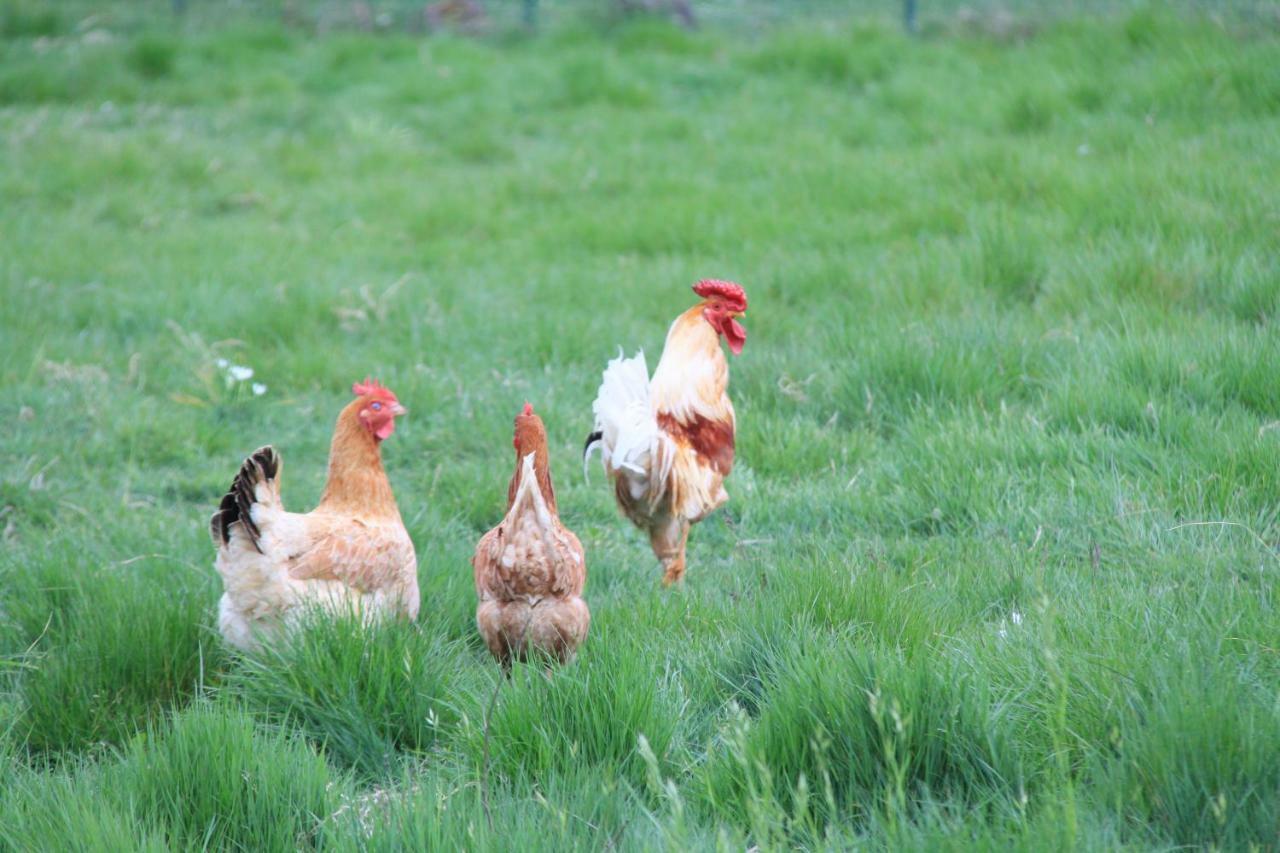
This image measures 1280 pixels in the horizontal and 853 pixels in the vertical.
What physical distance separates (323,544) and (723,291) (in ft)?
5.36

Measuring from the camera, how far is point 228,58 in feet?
38.6

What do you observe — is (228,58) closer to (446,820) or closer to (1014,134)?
(1014,134)

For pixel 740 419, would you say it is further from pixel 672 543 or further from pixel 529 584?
pixel 529 584

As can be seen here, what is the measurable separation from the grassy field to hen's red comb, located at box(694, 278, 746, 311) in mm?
821

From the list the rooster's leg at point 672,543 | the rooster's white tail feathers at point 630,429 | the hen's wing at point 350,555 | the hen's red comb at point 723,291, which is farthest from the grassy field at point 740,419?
the hen's red comb at point 723,291

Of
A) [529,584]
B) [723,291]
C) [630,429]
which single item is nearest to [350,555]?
[529,584]

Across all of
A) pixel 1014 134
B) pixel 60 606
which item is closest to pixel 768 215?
pixel 1014 134

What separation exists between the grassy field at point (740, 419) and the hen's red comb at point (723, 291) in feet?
2.69

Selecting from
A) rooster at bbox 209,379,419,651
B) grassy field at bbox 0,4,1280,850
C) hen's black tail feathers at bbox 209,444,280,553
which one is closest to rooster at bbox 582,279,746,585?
grassy field at bbox 0,4,1280,850

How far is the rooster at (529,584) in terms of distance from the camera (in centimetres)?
341

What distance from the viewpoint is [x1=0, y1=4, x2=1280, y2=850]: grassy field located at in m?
2.65

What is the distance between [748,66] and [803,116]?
1.44 metres

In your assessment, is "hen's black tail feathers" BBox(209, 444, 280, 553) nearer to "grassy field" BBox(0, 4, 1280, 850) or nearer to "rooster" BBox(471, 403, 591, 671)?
"grassy field" BBox(0, 4, 1280, 850)

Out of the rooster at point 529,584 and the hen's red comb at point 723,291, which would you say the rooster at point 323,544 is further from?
the hen's red comb at point 723,291
